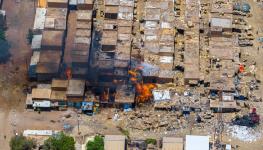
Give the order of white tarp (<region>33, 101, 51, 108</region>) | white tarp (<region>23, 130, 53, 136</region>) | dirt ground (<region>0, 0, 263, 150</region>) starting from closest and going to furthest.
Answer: white tarp (<region>23, 130, 53, 136</region>) < dirt ground (<region>0, 0, 263, 150</region>) < white tarp (<region>33, 101, 51, 108</region>)

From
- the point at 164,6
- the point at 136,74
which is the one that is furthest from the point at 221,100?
the point at 164,6

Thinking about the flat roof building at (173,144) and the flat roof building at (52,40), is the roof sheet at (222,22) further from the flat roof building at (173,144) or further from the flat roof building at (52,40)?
the flat roof building at (52,40)

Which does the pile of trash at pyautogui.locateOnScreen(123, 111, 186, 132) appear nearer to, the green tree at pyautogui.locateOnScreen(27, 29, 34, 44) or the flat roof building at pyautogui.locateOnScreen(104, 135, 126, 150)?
the flat roof building at pyautogui.locateOnScreen(104, 135, 126, 150)

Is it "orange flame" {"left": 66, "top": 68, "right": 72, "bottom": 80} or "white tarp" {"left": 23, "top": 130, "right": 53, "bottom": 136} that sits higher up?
"orange flame" {"left": 66, "top": 68, "right": 72, "bottom": 80}

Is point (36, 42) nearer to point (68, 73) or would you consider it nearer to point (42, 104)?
point (68, 73)

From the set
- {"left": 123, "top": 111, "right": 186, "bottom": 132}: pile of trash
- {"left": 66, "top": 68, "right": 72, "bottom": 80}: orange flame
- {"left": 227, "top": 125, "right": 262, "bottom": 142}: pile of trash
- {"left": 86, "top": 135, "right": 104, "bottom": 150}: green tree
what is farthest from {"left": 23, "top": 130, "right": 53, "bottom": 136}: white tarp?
{"left": 227, "top": 125, "right": 262, "bottom": 142}: pile of trash

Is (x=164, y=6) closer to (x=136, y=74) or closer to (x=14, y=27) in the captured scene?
(x=136, y=74)

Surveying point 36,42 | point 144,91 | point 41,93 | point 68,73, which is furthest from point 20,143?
point 36,42
